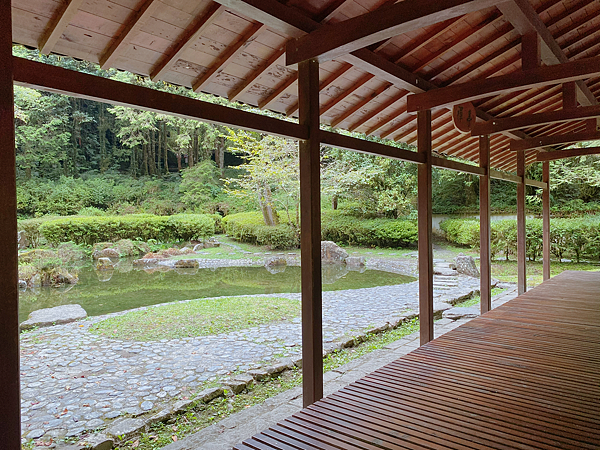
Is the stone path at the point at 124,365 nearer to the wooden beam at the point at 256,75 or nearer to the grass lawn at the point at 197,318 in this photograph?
the grass lawn at the point at 197,318

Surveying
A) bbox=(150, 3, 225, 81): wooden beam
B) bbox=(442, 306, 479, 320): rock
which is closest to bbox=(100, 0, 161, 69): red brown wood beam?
bbox=(150, 3, 225, 81): wooden beam

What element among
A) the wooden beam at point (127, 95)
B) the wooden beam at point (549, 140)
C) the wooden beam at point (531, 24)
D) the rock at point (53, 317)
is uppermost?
the wooden beam at point (531, 24)

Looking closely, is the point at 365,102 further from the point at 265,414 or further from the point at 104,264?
the point at 104,264

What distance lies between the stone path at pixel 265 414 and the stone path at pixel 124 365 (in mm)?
686

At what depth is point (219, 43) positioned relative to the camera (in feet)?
8.30

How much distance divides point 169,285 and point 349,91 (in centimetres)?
735

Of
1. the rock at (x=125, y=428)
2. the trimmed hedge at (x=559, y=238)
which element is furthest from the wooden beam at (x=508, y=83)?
the trimmed hedge at (x=559, y=238)

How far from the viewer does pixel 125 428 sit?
115 inches

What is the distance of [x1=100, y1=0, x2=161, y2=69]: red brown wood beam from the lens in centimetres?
208

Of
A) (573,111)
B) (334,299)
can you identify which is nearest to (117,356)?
(334,299)

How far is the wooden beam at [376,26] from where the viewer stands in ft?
6.53

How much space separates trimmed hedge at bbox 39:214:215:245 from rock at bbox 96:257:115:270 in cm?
178

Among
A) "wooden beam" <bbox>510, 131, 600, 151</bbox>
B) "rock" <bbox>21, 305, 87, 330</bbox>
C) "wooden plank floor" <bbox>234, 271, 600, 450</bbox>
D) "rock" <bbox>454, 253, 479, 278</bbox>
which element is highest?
"wooden beam" <bbox>510, 131, 600, 151</bbox>

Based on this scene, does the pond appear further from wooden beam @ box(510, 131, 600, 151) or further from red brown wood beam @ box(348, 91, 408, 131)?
red brown wood beam @ box(348, 91, 408, 131)
